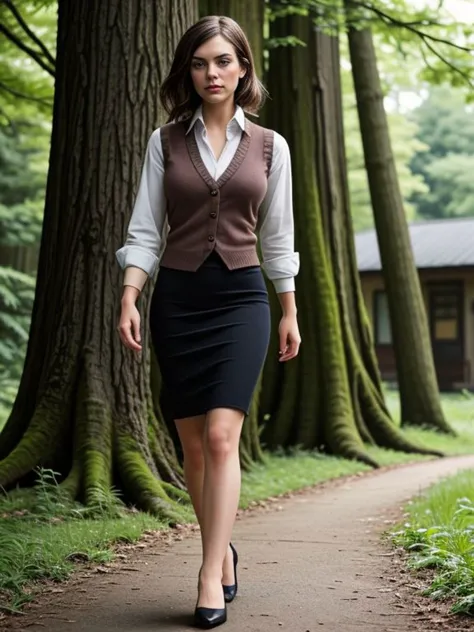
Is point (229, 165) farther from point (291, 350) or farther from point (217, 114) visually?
point (291, 350)

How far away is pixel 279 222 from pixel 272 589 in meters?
1.69

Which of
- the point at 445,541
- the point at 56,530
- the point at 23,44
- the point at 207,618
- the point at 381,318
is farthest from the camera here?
the point at 381,318

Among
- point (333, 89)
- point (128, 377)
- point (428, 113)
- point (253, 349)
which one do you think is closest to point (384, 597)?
point (253, 349)

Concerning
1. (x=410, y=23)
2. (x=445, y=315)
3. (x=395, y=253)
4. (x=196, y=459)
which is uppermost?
(x=410, y=23)

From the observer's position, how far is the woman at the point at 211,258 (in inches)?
167

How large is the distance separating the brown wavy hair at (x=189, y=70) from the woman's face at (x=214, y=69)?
3cm

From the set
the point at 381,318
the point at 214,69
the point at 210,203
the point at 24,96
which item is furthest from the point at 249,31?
the point at 381,318

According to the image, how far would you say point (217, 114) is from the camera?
4.45 metres

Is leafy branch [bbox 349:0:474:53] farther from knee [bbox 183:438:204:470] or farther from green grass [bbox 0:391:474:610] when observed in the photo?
knee [bbox 183:438:204:470]

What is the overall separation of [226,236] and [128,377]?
9.84 feet

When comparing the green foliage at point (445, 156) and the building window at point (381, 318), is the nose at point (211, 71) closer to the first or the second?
the building window at point (381, 318)

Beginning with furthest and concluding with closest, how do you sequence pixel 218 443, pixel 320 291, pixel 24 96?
pixel 24 96, pixel 320 291, pixel 218 443

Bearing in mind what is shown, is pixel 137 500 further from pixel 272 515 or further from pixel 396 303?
pixel 396 303

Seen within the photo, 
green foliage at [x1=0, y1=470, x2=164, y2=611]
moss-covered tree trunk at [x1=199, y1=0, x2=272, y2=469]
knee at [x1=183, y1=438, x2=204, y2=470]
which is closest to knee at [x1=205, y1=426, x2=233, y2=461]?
knee at [x1=183, y1=438, x2=204, y2=470]
